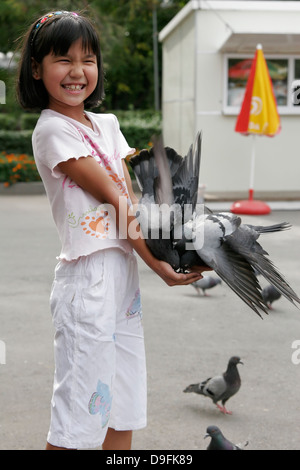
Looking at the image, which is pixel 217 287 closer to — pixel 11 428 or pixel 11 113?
pixel 11 428

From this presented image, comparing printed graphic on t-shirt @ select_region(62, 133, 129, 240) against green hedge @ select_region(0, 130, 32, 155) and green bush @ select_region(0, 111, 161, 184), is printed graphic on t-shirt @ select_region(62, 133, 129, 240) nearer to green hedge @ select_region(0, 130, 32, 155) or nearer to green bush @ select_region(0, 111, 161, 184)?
green bush @ select_region(0, 111, 161, 184)

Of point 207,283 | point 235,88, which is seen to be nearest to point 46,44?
point 207,283

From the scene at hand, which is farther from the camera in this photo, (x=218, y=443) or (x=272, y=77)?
(x=272, y=77)

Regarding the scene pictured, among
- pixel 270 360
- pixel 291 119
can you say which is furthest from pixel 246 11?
pixel 270 360

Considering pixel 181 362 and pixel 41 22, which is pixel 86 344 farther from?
pixel 181 362

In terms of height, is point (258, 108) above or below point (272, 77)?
below

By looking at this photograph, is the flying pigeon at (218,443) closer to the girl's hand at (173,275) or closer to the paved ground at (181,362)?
the paved ground at (181,362)

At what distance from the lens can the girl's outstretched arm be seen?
2135 millimetres

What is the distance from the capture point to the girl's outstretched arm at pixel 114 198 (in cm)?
213

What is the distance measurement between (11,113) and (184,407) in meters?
16.8

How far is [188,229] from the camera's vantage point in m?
2.10

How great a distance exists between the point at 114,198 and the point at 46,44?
52 cm

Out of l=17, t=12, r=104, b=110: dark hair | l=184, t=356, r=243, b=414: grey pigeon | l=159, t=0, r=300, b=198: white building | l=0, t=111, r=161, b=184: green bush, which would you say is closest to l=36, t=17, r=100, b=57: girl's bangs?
l=17, t=12, r=104, b=110: dark hair

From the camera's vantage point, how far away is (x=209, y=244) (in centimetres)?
209
